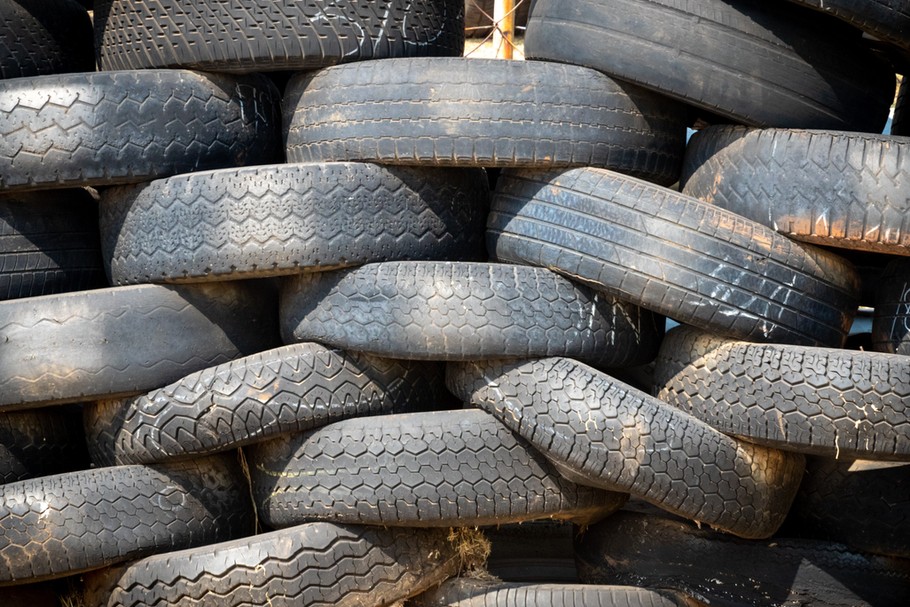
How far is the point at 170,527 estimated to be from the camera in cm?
194

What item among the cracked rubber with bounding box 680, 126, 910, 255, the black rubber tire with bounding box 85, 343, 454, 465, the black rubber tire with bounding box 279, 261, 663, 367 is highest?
the cracked rubber with bounding box 680, 126, 910, 255

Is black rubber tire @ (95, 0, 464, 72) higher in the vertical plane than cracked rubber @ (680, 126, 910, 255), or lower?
higher

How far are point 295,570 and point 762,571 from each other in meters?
0.89

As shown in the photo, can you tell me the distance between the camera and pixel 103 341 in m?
1.90

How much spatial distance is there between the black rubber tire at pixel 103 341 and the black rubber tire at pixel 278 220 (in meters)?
0.06

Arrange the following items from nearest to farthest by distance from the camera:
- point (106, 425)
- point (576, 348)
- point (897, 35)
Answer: point (897, 35) < point (576, 348) < point (106, 425)

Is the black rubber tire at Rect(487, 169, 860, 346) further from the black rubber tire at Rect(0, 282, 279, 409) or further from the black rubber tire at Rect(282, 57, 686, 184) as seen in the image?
the black rubber tire at Rect(0, 282, 279, 409)

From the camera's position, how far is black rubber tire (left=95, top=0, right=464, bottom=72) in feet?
6.29

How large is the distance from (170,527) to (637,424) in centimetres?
92

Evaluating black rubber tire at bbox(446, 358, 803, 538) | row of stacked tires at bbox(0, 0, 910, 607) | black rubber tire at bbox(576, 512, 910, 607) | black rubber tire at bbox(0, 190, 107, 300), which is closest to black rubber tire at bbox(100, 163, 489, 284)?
row of stacked tires at bbox(0, 0, 910, 607)

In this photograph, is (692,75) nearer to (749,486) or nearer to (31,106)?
(749,486)

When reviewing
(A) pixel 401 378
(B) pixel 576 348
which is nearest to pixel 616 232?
(B) pixel 576 348

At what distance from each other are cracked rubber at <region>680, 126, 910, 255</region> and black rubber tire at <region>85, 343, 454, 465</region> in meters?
0.72

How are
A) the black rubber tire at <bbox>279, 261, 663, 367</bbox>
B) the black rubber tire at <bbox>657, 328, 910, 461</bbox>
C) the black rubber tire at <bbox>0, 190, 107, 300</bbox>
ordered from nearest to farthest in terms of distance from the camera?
the black rubber tire at <bbox>657, 328, 910, 461</bbox>
the black rubber tire at <bbox>279, 261, 663, 367</bbox>
the black rubber tire at <bbox>0, 190, 107, 300</bbox>
